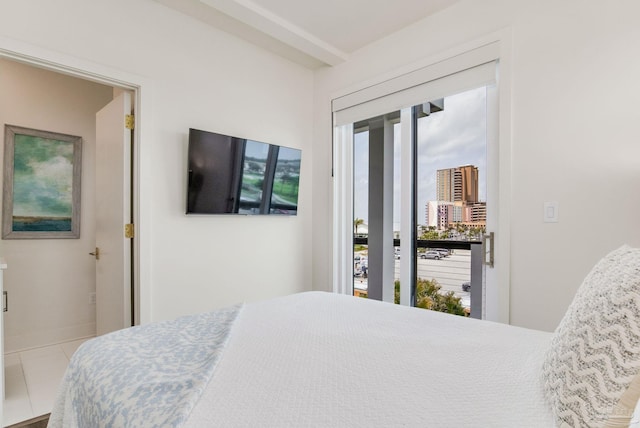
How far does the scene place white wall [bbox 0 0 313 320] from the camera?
2102 mm

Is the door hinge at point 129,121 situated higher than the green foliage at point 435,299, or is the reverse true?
the door hinge at point 129,121

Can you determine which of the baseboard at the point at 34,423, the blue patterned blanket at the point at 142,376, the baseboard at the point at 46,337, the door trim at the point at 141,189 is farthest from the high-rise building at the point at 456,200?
the baseboard at the point at 46,337

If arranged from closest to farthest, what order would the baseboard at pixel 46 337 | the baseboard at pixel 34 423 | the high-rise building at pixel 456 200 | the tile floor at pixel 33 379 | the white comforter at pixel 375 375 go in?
1. the white comforter at pixel 375 375
2. the baseboard at pixel 34 423
3. the tile floor at pixel 33 379
4. the high-rise building at pixel 456 200
5. the baseboard at pixel 46 337

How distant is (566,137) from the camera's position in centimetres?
191

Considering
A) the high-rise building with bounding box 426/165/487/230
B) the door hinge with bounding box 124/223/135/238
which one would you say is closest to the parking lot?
the high-rise building with bounding box 426/165/487/230

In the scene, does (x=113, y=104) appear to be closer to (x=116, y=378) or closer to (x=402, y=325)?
(x=116, y=378)

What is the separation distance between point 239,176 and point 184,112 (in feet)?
1.99

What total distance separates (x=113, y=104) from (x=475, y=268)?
114 inches

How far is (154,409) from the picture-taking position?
768 millimetres

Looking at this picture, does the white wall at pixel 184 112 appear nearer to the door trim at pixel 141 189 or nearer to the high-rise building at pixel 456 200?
the door trim at pixel 141 189

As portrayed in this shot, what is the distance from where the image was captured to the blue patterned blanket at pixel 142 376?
0.78m

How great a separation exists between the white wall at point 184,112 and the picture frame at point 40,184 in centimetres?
161

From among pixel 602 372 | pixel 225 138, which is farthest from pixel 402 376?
pixel 225 138

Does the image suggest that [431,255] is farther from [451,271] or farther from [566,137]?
[566,137]
